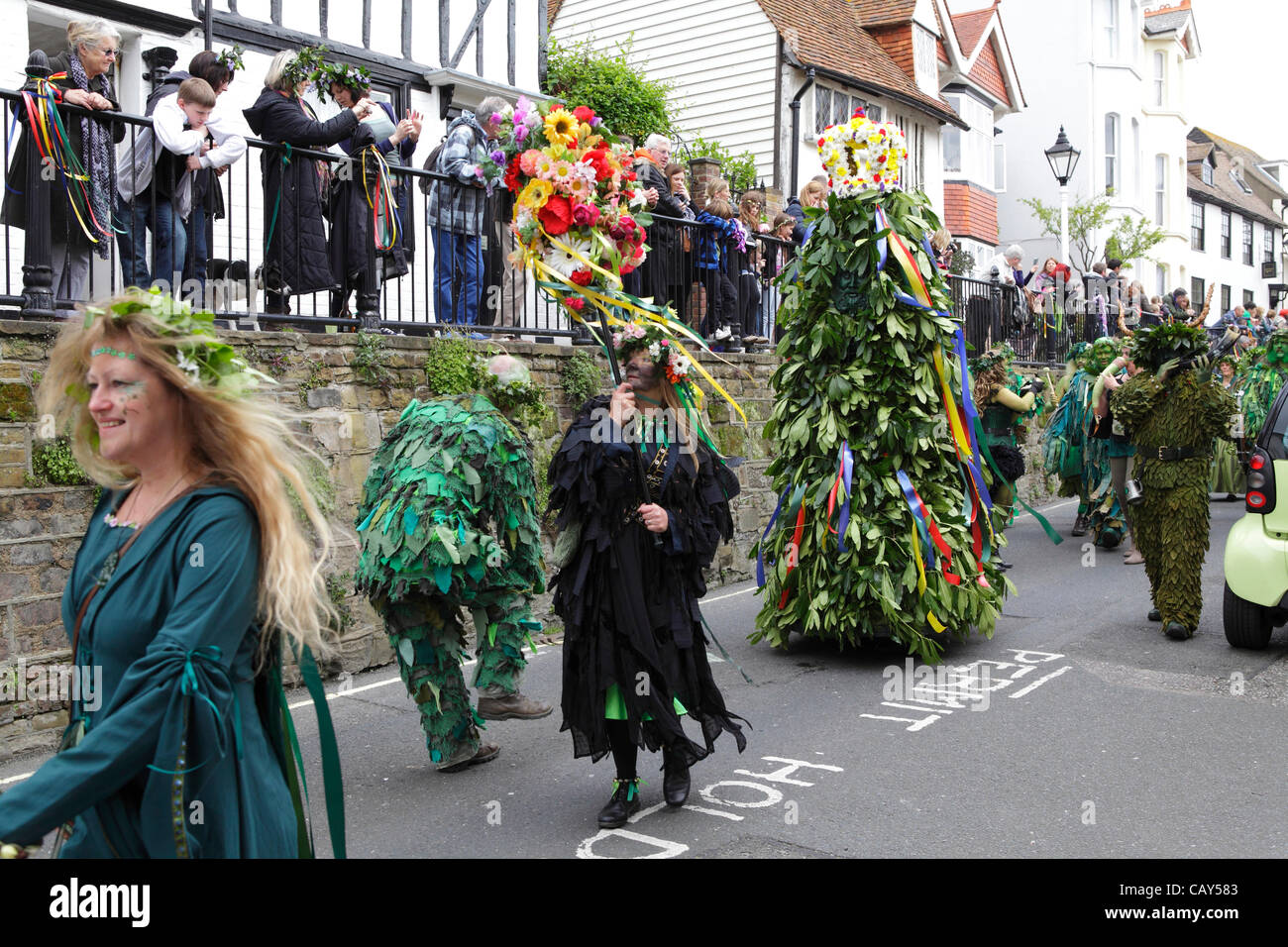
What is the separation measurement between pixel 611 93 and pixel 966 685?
13847 mm

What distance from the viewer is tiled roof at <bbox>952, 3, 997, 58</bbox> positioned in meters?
30.2

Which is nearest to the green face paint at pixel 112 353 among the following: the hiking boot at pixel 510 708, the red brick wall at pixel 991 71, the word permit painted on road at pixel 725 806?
the word permit painted on road at pixel 725 806

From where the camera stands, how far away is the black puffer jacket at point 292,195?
319 inches

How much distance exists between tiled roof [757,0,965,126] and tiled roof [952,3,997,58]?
373 centimetres

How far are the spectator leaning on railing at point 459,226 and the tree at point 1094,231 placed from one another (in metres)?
24.1

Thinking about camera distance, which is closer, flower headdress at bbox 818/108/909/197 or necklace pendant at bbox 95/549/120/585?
necklace pendant at bbox 95/549/120/585

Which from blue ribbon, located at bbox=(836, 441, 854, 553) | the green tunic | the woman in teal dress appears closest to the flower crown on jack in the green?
blue ribbon, located at bbox=(836, 441, 854, 553)

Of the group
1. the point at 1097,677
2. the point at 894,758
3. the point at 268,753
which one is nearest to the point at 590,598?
the point at 894,758

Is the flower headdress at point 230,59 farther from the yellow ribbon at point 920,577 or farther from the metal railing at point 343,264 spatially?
the yellow ribbon at point 920,577

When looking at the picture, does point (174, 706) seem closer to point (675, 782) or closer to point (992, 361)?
point (675, 782)

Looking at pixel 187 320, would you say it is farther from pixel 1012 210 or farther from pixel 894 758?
pixel 1012 210

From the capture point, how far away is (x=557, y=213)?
5.65 m

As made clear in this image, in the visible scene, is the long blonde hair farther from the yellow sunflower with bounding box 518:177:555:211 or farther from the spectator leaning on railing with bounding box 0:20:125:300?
the spectator leaning on railing with bounding box 0:20:125:300

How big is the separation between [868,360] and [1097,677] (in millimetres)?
2433
